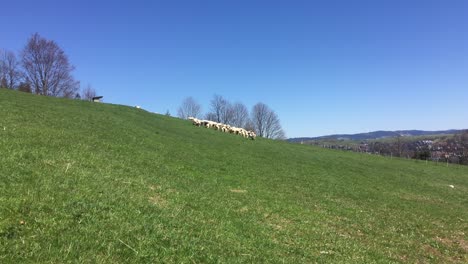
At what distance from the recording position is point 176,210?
11.5 metres

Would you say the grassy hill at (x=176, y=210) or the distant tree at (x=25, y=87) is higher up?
the distant tree at (x=25, y=87)

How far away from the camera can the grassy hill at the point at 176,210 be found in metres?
7.74

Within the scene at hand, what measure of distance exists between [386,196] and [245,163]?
398 inches

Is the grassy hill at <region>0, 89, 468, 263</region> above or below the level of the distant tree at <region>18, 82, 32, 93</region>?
below

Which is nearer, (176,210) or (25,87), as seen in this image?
(176,210)

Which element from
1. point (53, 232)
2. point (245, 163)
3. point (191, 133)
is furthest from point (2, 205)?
point (191, 133)

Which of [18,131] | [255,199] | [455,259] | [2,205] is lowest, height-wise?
[455,259]

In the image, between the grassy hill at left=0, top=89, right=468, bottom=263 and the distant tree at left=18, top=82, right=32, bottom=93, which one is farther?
the distant tree at left=18, top=82, right=32, bottom=93

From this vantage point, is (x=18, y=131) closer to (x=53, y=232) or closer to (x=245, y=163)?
(x=53, y=232)

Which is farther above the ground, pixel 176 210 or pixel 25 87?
pixel 25 87

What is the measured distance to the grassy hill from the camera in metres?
7.74

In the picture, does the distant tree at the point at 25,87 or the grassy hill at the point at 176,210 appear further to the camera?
the distant tree at the point at 25,87

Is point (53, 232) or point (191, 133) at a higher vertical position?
point (191, 133)

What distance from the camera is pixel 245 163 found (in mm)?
28609
